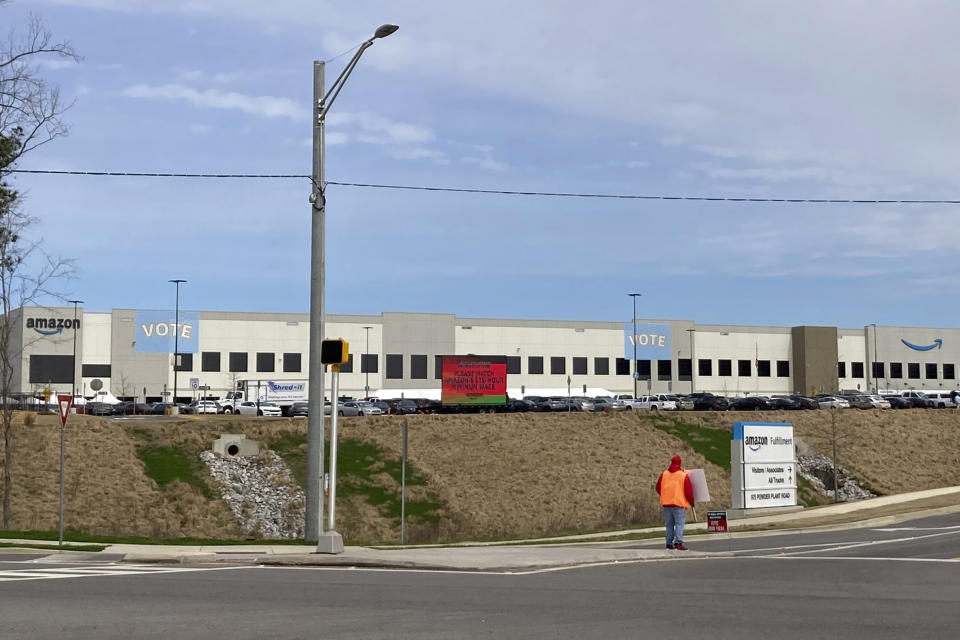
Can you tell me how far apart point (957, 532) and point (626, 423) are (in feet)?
128

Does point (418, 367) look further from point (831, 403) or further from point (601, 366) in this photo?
point (831, 403)

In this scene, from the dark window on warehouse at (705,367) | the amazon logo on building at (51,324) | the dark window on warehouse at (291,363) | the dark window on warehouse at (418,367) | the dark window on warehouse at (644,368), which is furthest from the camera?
the dark window on warehouse at (705,367)

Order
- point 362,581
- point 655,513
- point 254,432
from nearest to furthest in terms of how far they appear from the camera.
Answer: point 362,581
point 655,513
point 254,432

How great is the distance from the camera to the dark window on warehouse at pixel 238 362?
366 ft

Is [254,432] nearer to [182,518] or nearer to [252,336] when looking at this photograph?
[182,518]

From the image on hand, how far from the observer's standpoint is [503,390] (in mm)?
75000

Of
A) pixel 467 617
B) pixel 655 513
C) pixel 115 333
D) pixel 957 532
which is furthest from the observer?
pixel 115 333

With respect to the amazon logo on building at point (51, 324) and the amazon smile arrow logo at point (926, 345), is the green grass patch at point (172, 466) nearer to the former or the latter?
the amazon logo on building at point (51, 324)

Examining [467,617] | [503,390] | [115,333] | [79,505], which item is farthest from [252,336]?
[467,617]

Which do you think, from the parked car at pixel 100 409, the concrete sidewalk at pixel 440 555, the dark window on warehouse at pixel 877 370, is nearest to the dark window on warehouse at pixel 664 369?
the dark window on warehouse at pixel 877 370

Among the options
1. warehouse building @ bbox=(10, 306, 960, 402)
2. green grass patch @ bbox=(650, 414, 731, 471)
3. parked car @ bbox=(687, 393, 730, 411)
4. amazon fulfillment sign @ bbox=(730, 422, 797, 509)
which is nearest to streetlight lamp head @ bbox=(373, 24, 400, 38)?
amazon fulfillment sign @ bbox=(730, 422, 797, 509)

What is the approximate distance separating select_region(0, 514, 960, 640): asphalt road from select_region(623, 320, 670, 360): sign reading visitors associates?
105830mm

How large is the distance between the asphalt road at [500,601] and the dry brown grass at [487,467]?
18.0 metres

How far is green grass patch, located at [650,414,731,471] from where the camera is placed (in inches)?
2361
